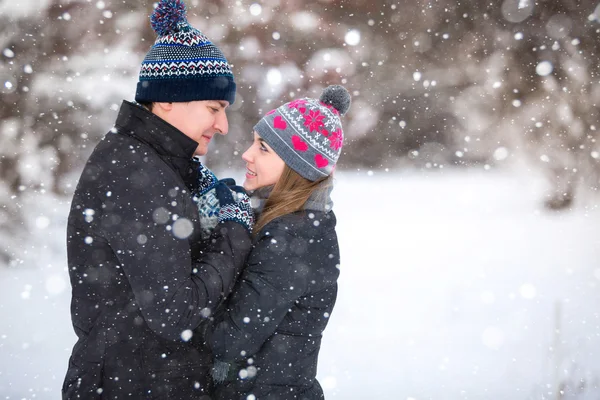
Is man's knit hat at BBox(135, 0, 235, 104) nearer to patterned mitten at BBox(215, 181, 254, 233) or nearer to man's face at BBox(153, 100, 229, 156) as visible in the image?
man's face at BBox(153, 100, 229, 156)

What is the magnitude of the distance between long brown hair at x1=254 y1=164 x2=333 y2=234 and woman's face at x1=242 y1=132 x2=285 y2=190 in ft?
0.13

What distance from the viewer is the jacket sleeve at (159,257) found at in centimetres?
162

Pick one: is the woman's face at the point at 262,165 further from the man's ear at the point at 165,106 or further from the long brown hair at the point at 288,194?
the man's ear at the point at 165,106

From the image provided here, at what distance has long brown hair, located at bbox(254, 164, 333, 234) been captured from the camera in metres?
2.04

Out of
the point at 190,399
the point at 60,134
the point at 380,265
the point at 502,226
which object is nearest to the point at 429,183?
the point at 502,226

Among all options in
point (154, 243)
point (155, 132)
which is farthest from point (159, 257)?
point (155, 132)

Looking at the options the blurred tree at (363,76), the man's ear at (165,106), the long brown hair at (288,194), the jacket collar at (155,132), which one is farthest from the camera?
the blurred tree at (363,76)

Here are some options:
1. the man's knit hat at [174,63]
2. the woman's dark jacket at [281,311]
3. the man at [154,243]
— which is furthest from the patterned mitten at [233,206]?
the man's knit hat at [174,63]

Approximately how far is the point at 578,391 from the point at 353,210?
368cm

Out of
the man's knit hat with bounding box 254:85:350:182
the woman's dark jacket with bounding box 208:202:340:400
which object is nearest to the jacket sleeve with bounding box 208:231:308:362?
the woman's dark jacket with bounding box 208:202:340:400

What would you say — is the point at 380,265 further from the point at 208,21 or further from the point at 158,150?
the point at 158,150

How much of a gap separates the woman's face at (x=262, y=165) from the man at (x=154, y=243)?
0.35 meters

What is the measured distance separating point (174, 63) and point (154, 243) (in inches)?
26.1

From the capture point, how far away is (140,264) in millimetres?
1626
